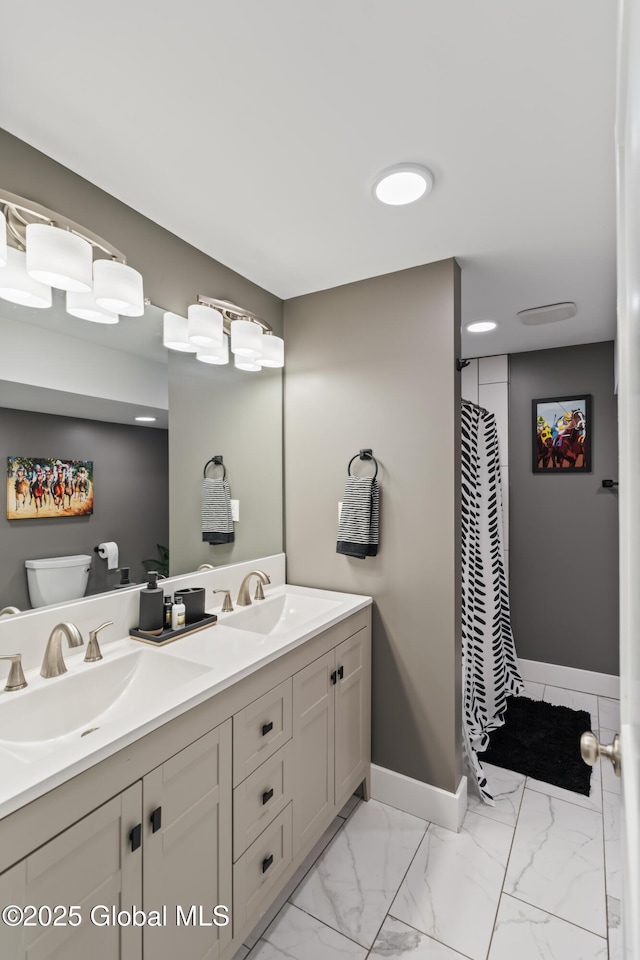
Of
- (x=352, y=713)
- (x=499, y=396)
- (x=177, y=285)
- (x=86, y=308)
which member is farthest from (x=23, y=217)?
(x=499, y=396)

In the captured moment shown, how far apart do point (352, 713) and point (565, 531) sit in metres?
2.10

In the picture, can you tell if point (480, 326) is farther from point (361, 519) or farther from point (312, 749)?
point (312, 749)

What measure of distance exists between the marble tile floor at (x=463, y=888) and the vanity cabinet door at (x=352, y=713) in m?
0.21

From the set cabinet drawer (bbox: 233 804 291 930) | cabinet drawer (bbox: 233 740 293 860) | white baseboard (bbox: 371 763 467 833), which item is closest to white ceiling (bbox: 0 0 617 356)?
cabinet drawer (bbox: 233 740 293 860)

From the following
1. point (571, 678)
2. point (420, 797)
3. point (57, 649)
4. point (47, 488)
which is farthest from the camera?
point (571, 678)

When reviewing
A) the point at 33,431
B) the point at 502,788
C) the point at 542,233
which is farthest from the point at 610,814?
the point at 33,431

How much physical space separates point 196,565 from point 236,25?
66.3 inches

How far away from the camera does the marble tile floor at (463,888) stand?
149 cm

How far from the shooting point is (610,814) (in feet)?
6.81

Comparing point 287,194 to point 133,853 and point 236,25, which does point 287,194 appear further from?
point 133,853

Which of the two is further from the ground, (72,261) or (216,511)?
(72,261)

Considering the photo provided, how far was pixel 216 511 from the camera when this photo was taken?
211 cm

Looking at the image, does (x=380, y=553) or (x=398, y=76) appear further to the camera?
(x=380, y=553)

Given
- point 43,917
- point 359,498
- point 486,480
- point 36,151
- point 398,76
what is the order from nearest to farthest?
point 43,917 → point 398,76 → point 36,151 → point 359,498 → point 486,480
